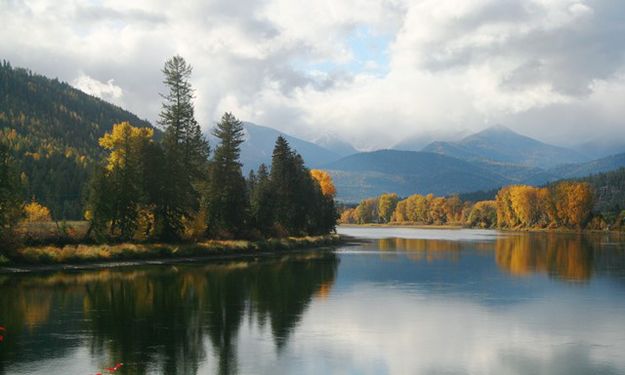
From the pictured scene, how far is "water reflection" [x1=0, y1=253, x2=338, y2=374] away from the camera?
25.1 m

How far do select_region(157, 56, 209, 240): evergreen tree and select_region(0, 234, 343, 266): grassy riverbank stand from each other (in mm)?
3547

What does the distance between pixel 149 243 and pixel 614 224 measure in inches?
6064

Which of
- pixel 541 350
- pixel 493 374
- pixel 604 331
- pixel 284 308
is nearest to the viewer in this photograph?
pixel 493 374

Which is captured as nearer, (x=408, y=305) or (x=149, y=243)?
(x=408, y=305)

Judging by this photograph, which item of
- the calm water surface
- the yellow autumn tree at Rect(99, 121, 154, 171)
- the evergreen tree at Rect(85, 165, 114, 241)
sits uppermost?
the yellow autumn tree at Rect(99, 121, 154, 171)

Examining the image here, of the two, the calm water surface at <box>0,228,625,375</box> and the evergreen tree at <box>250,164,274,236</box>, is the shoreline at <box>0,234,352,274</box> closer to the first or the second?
the evergreen tree at <box>250,164,274,236</box>

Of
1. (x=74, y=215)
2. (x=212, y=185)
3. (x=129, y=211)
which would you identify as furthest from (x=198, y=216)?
(x=74, y=215)

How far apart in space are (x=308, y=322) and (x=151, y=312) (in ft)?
30.1

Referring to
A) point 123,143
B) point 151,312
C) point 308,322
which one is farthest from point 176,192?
point 308,322

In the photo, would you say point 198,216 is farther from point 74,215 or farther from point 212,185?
point 74,215

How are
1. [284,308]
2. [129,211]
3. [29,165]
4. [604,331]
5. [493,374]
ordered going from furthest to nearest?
[29,165] → [129,211] → [284,308] → [604,331] → [493,374]

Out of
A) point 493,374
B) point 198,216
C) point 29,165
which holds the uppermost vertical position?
point 29,165

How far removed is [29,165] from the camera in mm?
174000

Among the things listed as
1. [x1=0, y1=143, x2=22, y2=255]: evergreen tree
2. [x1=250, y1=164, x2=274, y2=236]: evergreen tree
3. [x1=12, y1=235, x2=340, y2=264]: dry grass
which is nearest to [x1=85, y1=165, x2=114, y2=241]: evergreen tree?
[x1=12, y1=235, x2=340, y2=264]: dry grass
